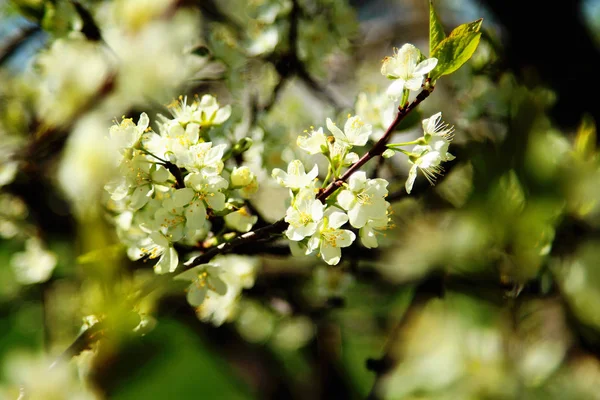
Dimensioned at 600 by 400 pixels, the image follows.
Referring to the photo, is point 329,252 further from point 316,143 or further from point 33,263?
point 33,263

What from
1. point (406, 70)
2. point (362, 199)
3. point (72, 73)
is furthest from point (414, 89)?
point (72, 73)

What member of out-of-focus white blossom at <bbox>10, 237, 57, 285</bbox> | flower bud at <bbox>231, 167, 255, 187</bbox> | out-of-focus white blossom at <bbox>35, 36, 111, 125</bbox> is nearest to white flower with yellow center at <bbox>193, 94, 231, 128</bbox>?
flower bud at <bbox>231, 167, 255, 187</bbox>

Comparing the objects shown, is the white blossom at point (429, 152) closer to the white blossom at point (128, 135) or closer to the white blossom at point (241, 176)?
the white blossom at point (241, 176)

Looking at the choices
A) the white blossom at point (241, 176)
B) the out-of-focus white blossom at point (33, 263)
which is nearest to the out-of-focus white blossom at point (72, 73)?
the out-of-focus white blossom at point (33, 263)

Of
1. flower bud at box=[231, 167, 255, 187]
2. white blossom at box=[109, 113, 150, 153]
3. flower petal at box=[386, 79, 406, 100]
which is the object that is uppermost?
flower petal at box=[386, 79, 406, 100]

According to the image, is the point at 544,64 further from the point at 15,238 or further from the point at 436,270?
the point at 15,238

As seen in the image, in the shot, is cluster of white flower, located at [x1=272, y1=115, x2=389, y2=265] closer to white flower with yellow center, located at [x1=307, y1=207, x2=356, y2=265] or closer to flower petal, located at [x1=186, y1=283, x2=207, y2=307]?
white flower with yellow center, located at [x1=307, y1=207, x2=356, y2=265]

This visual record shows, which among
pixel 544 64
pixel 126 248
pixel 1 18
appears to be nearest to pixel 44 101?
pixel 1 18
